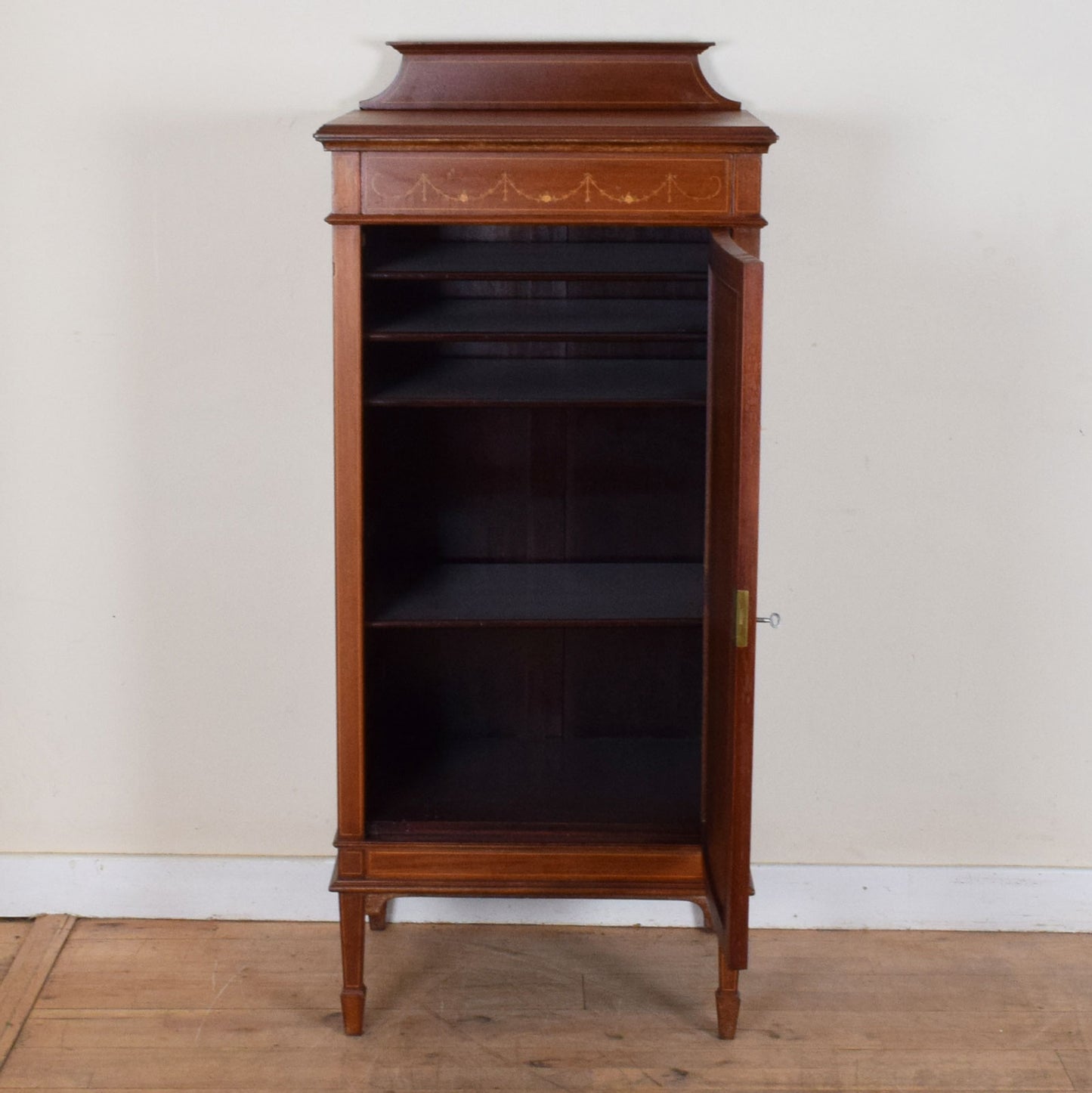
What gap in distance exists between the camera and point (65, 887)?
8.19 feet

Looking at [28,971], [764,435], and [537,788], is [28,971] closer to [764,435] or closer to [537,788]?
[537,788]

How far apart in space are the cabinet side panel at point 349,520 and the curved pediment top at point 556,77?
0.41 metres

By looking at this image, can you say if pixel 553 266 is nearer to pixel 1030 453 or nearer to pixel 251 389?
pixel 251 389

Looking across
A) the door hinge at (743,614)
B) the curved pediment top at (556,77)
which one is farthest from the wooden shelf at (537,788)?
the curved pediment top at (556,77)

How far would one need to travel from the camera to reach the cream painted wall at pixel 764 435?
7.26 ft

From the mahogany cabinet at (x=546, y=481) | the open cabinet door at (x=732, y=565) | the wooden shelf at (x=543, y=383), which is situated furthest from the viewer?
the wooden shelf at (x=543, y=383)

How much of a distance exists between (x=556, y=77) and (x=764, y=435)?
66cm

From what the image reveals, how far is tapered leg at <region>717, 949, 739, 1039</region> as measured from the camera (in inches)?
83.0

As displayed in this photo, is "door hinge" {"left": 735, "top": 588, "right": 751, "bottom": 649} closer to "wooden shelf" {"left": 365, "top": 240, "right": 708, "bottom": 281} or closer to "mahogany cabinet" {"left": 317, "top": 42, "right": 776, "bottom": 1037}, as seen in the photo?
"mahogany cabinet" {"left": 317, "top": 42, "right": 776, "bottom": 1037}

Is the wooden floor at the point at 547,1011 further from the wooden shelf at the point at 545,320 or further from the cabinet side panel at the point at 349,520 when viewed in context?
the wooden shelf at the point at 545,320

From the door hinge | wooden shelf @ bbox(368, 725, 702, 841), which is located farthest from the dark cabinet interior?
the door hinge

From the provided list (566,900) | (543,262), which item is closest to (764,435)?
(543,262)

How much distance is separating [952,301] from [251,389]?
116cm

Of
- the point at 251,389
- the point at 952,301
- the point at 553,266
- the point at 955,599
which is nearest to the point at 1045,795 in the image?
the point at 955,599
